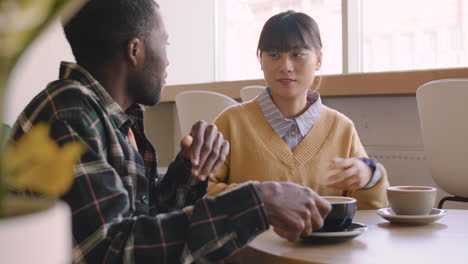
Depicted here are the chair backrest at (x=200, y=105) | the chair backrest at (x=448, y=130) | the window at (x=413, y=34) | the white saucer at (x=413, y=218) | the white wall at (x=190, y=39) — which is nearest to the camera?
the white saucer at (x=413, y=218)

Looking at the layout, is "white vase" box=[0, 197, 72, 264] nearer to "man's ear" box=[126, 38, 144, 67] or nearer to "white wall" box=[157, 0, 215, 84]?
"man's ear" box=[126, 38, 144, 67]

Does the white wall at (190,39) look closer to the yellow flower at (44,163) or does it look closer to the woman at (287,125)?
the woman at (287,125)

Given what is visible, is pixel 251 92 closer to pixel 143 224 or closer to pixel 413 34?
pixel 413 34

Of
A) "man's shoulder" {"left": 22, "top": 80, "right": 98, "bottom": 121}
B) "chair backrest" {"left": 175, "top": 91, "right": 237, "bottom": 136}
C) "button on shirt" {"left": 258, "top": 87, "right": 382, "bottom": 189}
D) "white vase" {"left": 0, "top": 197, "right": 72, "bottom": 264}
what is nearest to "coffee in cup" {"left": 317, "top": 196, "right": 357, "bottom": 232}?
"man's shoulder" {"left": 22, "top": 80, "right": 98, "bottom": 121}

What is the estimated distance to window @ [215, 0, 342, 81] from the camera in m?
3.88

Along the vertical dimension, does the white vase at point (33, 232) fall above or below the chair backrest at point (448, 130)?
above

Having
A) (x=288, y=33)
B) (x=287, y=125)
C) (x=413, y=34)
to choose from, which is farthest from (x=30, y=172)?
(x=413, y=34)

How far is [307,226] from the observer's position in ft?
2.71

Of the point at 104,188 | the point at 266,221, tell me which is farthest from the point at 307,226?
the point at 104,188

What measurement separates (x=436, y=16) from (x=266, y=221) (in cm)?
302

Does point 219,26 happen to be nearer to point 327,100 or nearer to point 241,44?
point 241,44

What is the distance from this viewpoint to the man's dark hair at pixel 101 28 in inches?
44.4

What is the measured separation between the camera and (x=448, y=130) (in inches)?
88.4

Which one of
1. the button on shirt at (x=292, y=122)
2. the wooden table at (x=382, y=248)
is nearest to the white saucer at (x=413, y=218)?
the wooden table at (x=382, y=248)
